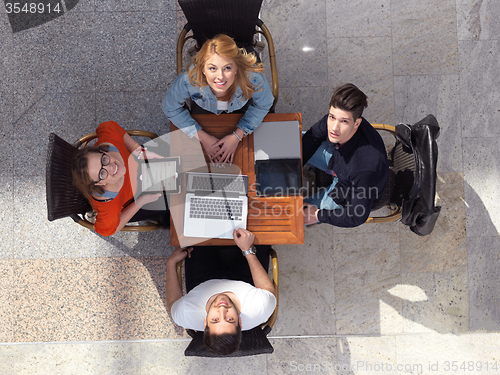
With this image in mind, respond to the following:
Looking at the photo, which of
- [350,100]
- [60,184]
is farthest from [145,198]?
[350,100]

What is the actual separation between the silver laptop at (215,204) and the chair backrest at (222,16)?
84 centimetres

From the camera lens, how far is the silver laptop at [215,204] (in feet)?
6.01

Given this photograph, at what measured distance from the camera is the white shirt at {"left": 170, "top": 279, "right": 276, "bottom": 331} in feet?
6.01

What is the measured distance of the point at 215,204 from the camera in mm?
1841

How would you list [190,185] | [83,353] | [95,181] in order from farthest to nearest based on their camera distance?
[83,353]
[190,185]
[95,181]

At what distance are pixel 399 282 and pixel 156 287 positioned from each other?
184cm

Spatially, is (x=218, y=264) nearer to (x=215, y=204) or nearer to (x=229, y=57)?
(x=215, y=204)

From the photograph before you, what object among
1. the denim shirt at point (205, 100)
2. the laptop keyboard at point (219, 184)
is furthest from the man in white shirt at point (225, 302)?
the denim shirt at point (205, 100)

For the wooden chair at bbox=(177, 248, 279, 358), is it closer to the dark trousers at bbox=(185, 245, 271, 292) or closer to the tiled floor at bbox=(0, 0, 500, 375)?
the dark trousers at bbox=(185, 245, 271, 292)

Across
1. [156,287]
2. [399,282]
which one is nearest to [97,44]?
[156,287]

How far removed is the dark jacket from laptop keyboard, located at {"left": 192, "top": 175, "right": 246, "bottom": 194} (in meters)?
0.55

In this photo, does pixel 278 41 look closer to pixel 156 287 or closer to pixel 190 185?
pixel 190 185

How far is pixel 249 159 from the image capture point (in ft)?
6.29

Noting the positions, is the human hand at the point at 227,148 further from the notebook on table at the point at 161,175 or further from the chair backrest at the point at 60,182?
the chair backrest at the point at 60,182
